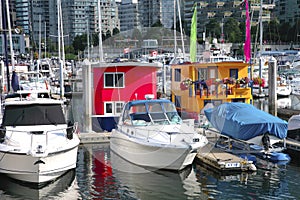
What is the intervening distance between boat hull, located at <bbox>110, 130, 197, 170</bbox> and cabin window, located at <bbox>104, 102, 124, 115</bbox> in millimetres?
5021

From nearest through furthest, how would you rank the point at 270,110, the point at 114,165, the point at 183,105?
1. the point at 114,165
2. the point at 183,105
3. the point at 270,110

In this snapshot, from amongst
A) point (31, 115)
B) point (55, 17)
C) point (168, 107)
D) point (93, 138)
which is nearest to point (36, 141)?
point (31, 115)

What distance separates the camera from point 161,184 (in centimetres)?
1653

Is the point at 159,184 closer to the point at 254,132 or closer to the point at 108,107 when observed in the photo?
the point at 254,132

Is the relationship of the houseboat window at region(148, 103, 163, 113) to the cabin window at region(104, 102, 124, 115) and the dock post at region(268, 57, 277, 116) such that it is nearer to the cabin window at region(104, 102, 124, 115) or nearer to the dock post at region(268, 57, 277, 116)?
the cabin window at region(104, 102, 124, 115)

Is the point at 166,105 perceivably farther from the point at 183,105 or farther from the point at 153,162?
the point at 183,105

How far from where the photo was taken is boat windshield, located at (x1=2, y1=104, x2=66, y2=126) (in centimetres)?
1742

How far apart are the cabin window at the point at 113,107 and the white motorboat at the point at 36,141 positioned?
5.88m

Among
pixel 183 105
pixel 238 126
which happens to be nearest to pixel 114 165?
pixel 238 126

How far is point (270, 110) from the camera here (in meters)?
30.8

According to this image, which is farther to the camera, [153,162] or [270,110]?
[270,110]

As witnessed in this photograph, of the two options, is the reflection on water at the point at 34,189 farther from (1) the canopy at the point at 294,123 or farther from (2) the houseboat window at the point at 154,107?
(1) the canopy at the point at 294,123

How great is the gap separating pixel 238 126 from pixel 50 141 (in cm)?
755

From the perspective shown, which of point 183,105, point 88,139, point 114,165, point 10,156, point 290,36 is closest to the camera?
point 10,156
